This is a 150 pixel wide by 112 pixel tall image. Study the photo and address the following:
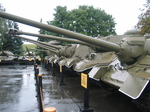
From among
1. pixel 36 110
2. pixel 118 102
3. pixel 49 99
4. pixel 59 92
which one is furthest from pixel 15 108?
pixel 118 102

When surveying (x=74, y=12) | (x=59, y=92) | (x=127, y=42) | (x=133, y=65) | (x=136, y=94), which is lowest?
(x=59, y=92)

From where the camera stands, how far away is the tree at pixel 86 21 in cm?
2775

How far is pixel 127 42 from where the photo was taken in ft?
16.3

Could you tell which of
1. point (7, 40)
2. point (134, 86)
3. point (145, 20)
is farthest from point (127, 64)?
point (7, 40)

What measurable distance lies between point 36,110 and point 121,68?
109 inches

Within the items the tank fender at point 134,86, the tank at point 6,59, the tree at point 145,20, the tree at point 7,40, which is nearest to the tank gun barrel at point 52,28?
the tank fender at point 134,86

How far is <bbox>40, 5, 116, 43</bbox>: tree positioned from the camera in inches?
1093

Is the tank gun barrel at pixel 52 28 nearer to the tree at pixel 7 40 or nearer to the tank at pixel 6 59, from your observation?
the tank at pixel 6 59

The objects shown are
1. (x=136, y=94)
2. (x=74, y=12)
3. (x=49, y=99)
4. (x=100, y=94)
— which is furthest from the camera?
(x=74, y=12)

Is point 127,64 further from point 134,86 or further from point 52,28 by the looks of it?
point 52,28

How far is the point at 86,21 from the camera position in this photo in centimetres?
2902

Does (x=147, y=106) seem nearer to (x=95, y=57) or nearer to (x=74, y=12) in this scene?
(x=95, y=57)

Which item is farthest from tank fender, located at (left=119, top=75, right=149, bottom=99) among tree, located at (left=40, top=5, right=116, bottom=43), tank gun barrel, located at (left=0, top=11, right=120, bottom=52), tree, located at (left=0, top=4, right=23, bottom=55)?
tree, located at (left=0, top=4, right=23, bottom=55)

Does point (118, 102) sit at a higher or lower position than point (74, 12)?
lower
